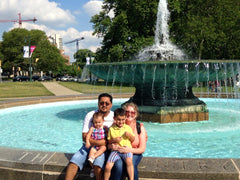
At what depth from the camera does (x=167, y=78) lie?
8.16 meters

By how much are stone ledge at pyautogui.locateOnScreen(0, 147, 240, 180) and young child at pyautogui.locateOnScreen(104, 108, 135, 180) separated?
0.81 ft

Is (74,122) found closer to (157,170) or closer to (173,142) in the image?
(173,142)

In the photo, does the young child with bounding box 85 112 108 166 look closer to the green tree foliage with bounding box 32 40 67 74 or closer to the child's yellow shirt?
the child's yellow shirt

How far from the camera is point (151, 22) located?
1304 inches

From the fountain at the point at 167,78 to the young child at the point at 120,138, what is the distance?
422cm

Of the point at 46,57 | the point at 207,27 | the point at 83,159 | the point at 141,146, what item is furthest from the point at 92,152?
the point at 46,57

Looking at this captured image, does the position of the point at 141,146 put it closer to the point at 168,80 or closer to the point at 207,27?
the point at 168,80

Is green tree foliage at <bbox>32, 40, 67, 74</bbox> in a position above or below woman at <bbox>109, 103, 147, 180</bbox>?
above

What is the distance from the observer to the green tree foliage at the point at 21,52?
66.8 metres

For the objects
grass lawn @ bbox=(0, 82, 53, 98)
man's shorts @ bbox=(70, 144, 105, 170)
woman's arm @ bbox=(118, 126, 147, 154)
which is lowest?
grass lawn @ bbox=(0, 82, 53, 98)

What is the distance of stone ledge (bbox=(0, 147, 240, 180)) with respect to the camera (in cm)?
324

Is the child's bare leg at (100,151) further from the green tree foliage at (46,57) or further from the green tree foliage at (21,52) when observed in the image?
the green tree foliage at (46,57)

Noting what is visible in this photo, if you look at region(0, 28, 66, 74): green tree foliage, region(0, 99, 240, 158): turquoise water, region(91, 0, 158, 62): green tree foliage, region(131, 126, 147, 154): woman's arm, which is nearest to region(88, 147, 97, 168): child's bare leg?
region(131, 126, 147, 154): woman's arm

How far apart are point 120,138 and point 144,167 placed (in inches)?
18.6
